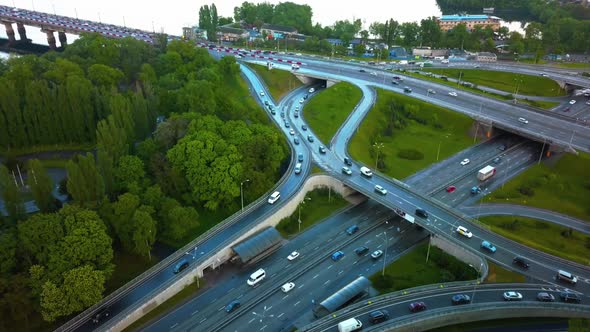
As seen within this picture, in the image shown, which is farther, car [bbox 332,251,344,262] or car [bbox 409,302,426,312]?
car [bbox 332,251,344,262]

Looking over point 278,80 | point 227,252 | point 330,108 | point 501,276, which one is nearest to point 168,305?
point 227,252

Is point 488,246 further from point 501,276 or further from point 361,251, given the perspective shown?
point 361,251

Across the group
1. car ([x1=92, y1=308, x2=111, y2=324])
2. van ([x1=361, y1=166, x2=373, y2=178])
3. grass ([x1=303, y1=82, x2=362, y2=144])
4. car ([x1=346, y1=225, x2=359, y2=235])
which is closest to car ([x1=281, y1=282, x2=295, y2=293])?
car ([x1=346, y1=225, x2=359, y2=235])

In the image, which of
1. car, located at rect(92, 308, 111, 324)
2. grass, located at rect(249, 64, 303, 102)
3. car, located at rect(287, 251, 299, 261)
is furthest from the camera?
grass, located at rect(249, 64, 303, 102)

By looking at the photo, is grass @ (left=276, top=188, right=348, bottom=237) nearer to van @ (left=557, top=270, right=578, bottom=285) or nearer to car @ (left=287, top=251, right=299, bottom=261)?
car @ (left=287, top=251, right=299, bottom=261)

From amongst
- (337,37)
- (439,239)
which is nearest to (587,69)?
(337,37)

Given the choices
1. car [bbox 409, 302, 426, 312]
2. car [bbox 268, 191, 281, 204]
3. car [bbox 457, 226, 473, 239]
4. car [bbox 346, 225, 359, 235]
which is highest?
car [bbox 268, 191, 281, 204]
